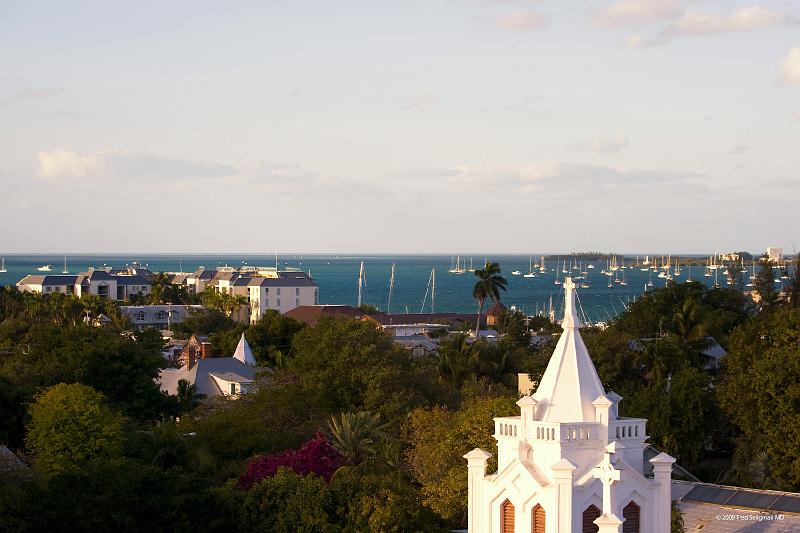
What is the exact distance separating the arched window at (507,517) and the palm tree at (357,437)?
2288cm

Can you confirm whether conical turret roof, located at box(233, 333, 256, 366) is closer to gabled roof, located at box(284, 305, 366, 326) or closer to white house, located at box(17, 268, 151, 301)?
gabled roof, located at box(284, 305, 366, 326)

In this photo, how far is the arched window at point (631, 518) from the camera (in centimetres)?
1777

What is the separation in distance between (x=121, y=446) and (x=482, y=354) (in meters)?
28.9

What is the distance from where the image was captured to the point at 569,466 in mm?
17031

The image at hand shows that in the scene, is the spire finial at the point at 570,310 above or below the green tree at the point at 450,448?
above

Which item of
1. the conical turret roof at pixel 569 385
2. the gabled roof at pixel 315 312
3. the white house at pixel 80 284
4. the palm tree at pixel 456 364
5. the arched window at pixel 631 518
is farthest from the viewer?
the white house at pixel 80 284

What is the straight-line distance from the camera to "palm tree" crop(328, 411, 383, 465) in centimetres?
4127

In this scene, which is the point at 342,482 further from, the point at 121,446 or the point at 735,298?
the point at 735,298

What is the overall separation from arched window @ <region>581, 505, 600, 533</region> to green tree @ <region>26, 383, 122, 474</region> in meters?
24.7

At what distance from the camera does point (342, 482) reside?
30594 mm

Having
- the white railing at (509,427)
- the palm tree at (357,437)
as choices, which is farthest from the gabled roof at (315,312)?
the white railing at (509,427)

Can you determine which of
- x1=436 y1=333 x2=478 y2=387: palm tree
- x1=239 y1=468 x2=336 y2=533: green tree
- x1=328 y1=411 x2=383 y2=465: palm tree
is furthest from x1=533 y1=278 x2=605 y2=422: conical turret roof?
x1=436 y1=333 x2=478 y2=387: palm tree

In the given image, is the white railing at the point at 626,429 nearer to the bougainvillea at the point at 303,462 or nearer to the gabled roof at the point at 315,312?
the bougainvillea at the point at 303,462

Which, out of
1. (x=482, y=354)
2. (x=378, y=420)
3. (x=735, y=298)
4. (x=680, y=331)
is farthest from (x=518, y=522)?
(x=735, y=298)
